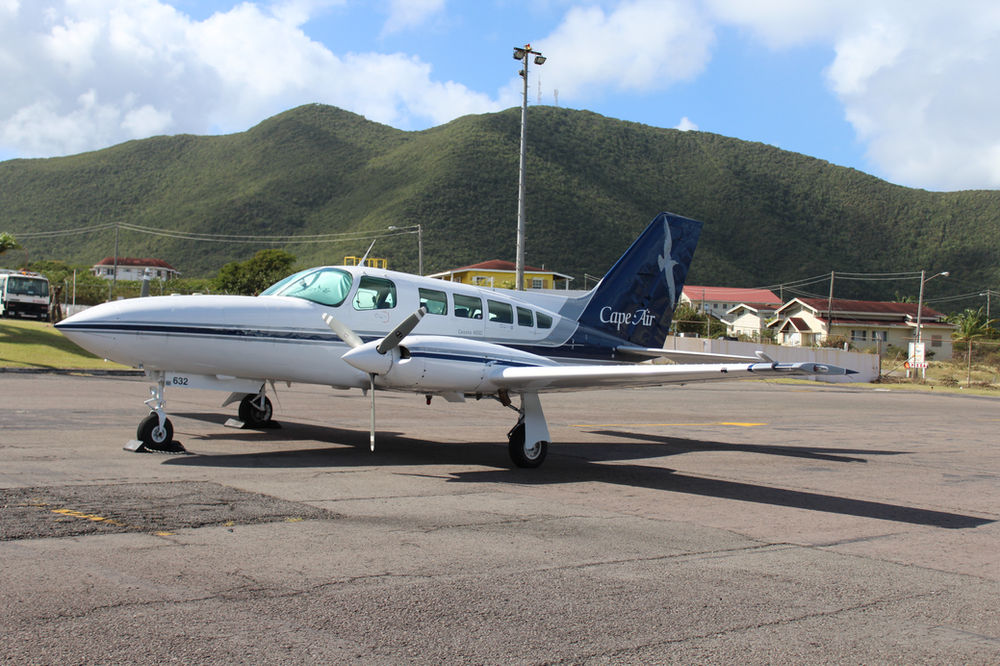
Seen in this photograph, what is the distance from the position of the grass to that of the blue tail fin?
636 inches

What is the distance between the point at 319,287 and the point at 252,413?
123 inches

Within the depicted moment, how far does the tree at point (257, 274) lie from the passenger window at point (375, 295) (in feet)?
196

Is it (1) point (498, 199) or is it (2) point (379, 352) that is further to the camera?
(1) point (498, 199)

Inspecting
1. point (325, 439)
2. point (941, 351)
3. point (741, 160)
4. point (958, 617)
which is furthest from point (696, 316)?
point (741, 160)

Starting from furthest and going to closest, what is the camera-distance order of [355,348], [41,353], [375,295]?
[41,353] → [375,295] → [355,348]

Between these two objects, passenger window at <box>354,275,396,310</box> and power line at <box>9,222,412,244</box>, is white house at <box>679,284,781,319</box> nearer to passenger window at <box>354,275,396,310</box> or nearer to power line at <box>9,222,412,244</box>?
power line at <box>9,222,412,244</box>

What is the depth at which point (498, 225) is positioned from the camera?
117312mm

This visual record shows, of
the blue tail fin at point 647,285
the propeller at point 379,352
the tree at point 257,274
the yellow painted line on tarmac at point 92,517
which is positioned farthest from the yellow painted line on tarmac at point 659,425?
the tree at point 257,274

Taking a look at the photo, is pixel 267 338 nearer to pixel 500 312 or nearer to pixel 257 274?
pixel 500 312

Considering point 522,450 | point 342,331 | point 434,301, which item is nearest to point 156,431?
point 342,331

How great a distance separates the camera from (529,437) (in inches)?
458

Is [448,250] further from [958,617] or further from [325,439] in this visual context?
[958,617]

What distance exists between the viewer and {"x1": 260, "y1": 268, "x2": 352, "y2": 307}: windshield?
12.3 m

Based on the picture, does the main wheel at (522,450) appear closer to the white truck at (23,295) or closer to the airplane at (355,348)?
the airplane at (355,348)
